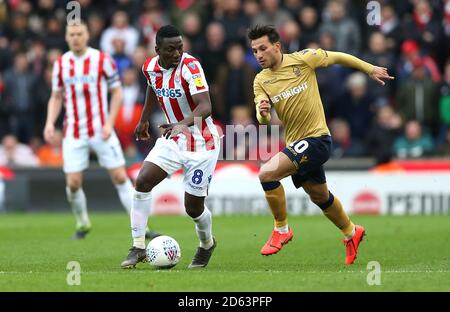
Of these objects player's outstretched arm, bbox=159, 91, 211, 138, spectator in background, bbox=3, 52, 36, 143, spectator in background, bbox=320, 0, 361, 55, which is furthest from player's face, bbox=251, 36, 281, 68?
spectator in background, bbox=3, 52, 36, 143

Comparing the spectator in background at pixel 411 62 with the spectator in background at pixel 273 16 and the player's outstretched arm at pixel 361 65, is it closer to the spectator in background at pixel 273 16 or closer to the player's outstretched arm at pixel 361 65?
the spectator in background at pixel 273 16

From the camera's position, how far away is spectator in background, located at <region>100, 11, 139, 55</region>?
20750 mm

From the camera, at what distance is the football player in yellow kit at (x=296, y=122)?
10234 mm

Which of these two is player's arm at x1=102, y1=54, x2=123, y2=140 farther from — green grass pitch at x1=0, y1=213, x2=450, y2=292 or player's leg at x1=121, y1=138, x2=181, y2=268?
player's leg at x1=121, y1=138, x2=181, y2=268

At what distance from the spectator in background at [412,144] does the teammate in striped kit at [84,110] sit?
22.5ft

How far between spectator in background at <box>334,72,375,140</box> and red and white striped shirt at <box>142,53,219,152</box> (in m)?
9.67

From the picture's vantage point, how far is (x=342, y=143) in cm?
1938

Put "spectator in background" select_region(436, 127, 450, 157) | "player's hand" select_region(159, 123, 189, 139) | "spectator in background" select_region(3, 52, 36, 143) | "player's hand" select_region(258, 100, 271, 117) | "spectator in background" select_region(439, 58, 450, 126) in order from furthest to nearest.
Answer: "spectator in background" select_region(3, 52, 36, 143) → "spectator in background" select_region(439, 58, 450, 126) → "spectator in background" select_region(436, 127, 450, 157) → "player's hand" select_region(258, 100, 271, 117) → "player's hand" select_region(159, 123, 189, 139)

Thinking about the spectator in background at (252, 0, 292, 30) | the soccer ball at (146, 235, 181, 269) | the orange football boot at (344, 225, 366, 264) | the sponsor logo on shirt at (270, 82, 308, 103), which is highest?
the spectator in background at (252, 0, 292, 30)

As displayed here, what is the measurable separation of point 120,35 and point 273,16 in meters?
3.15
